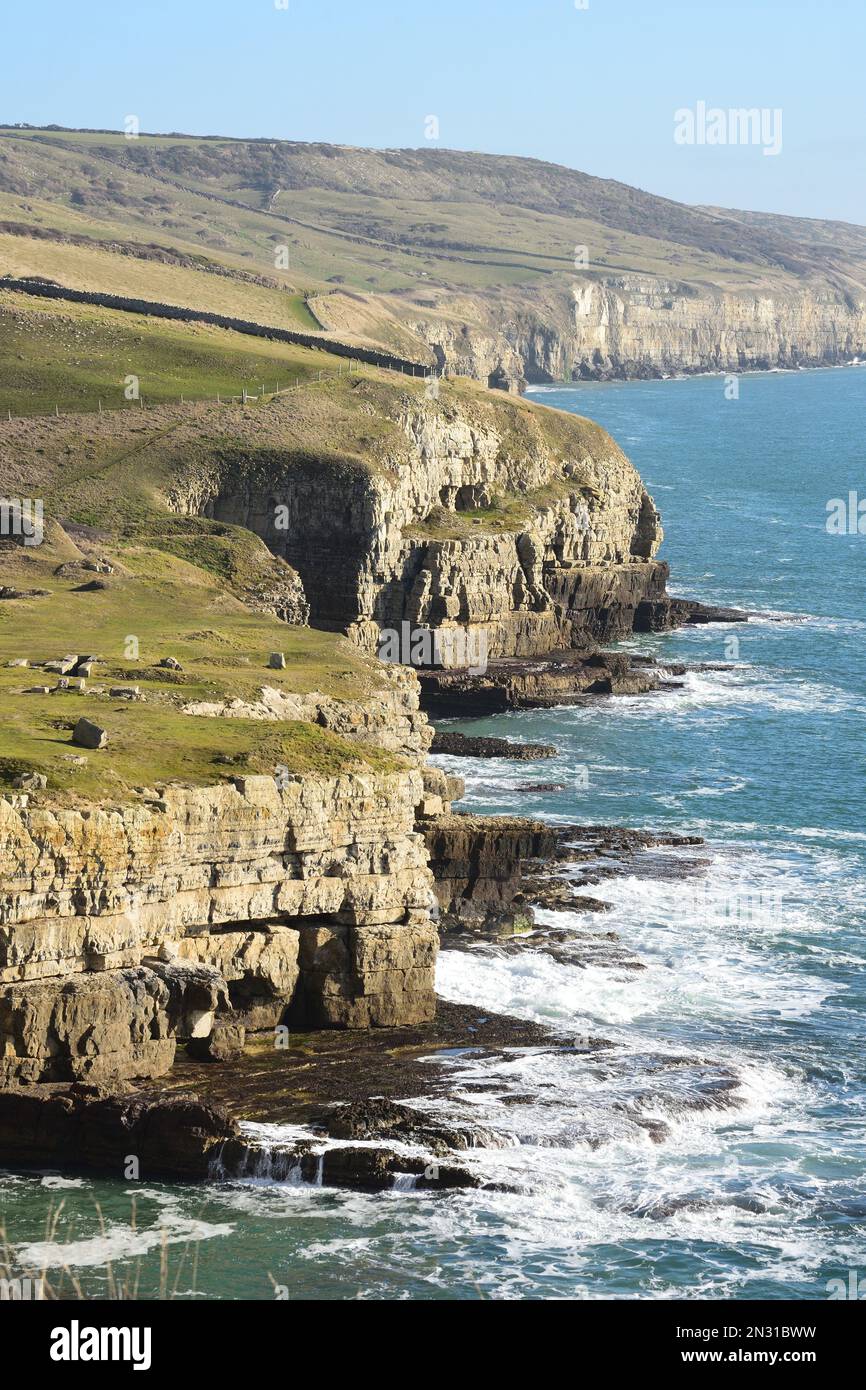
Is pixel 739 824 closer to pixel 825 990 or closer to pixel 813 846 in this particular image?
pixel 813 846

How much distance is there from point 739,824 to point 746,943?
57.7ft

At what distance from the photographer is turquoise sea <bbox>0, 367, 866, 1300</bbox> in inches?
1545

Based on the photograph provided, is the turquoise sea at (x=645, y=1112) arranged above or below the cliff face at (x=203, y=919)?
below

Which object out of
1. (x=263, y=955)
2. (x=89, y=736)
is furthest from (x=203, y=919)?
(x=89, y=736)

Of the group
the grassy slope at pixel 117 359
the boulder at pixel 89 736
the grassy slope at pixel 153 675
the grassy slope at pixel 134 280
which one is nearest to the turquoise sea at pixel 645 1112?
the grassy slope at pixel 153 675

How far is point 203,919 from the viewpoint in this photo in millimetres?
48188

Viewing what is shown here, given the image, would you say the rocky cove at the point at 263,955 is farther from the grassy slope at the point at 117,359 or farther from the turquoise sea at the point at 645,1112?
the grassy slope at the point at 117,359

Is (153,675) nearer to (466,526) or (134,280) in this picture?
(466,526)

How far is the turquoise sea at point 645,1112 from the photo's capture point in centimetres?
3925

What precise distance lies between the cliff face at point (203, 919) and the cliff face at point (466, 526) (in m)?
58.5

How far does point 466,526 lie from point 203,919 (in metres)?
75.7

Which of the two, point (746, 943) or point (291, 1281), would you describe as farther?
point (746, 943)

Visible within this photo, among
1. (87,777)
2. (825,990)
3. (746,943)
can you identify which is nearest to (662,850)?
(746,943)
